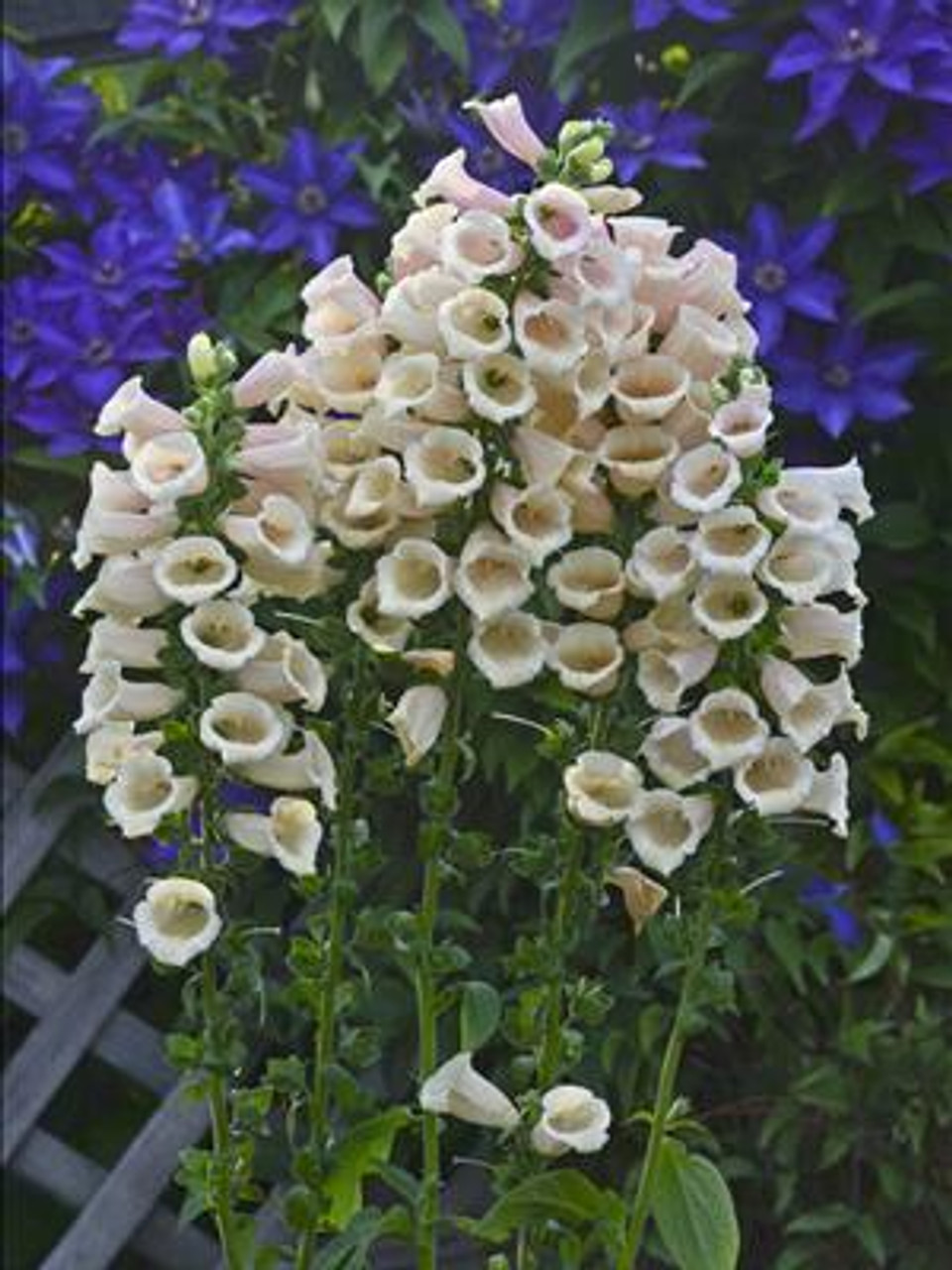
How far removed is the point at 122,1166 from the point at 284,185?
91 centimetres

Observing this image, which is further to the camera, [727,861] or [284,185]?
[284,185]

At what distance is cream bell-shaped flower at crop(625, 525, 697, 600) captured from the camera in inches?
51.5

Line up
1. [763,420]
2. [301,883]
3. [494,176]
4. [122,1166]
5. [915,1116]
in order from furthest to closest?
[122,1166] → [494,176] → [915,1116] → [301,883] → [763,420]

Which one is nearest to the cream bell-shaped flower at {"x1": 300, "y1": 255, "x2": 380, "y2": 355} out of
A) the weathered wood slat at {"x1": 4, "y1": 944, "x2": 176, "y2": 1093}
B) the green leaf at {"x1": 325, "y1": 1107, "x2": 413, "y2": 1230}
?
the green leaf at {"x1": 325, "y1": 1107, "x2": 413, "y2": 1230}

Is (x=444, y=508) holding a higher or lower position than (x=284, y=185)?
higher

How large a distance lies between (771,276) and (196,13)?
0.62m

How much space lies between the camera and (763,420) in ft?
4.30

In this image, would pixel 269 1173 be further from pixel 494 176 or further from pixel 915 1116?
pixel 494 176

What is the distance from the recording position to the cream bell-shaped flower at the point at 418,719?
137 cm

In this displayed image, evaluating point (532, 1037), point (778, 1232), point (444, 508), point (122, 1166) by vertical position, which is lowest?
point (122, 1166)

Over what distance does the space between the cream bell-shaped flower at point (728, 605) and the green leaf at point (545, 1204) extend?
305mm

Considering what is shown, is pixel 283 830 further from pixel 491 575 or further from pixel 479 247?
pixel 479 247

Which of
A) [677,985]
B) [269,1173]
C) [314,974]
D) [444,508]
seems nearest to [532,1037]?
[314,974]

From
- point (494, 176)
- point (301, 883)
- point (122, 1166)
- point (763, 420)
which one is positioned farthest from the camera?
point (122, 1166)
